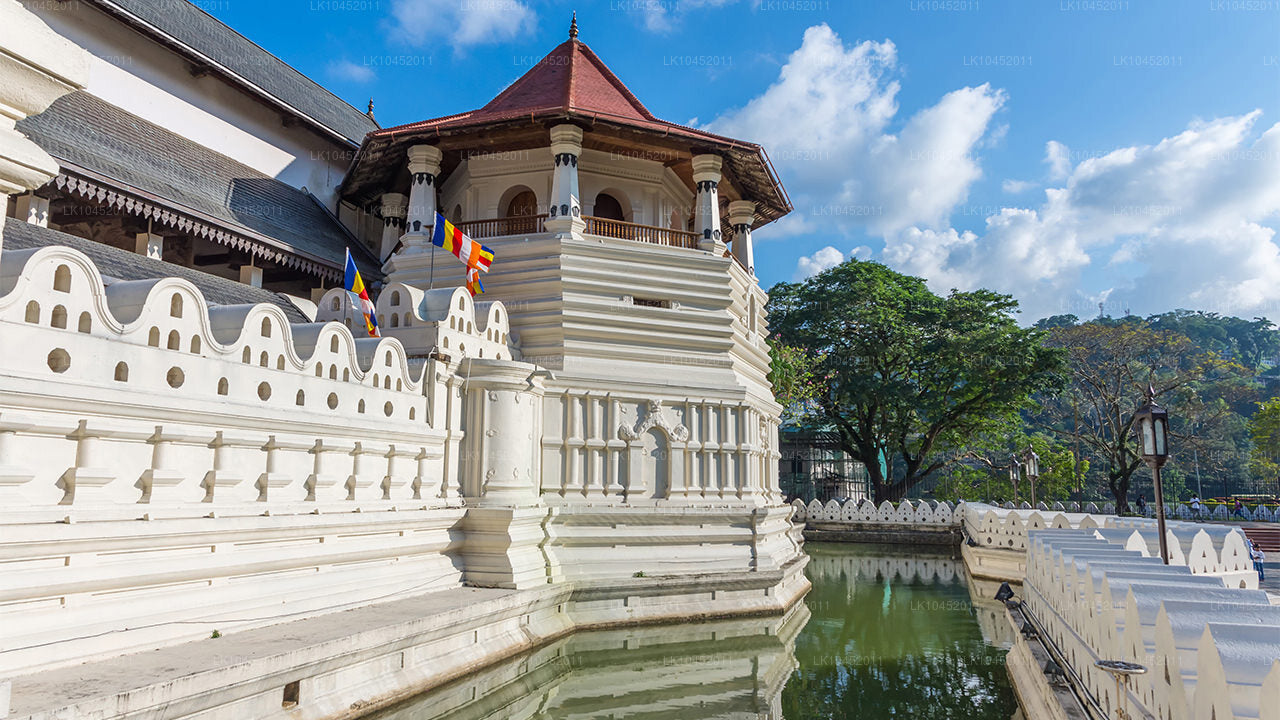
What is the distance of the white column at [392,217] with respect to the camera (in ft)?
59.7

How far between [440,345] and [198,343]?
13.7 feet

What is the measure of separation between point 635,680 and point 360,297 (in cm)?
666

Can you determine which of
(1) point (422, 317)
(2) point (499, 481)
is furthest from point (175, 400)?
(2) point (499, 481)

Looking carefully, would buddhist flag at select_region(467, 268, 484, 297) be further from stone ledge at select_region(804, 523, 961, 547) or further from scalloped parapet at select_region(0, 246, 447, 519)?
stone ledge at select_region(804, 523, 961, 547)

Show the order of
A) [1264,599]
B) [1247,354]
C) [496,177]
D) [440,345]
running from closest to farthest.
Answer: [1264,599], [440,345], [496,177], [1247,354]

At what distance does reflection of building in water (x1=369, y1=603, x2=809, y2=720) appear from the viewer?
912 centimetres

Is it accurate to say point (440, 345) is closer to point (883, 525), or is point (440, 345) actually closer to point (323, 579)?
point (323, 579)

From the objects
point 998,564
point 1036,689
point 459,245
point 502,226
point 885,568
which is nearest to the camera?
point 1036,689

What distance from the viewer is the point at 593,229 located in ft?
53.9

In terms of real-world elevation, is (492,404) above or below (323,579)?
above

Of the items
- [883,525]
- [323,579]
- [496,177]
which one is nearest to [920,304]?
[883,525]

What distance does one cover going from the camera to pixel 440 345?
460 inches

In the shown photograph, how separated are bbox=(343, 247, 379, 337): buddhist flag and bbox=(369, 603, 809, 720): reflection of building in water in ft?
16.4

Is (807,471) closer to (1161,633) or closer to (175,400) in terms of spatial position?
(175,400)
